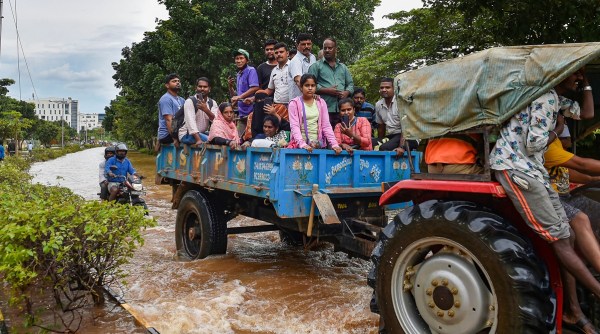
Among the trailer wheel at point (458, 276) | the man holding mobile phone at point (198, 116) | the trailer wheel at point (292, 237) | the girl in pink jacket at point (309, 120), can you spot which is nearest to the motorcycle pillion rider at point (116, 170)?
the man holding mobile phone at point (198, 116)

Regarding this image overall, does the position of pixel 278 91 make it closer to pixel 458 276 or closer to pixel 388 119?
pixel 388 119

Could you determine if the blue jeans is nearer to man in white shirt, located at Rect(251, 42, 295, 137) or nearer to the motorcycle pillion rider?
man in white shirt, located at Rect(251, 42, 295, 137)

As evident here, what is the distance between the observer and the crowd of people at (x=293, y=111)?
5.25 m

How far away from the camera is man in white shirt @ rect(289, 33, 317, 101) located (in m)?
6.12

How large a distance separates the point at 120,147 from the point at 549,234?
789cm

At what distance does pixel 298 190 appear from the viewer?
462 cm

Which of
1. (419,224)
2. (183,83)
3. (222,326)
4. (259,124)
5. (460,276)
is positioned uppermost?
(183,83)

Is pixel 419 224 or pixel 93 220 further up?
pixel 419 224

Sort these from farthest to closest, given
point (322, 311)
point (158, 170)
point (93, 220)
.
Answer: point (158, 170)
point (322, 311)
point (93, 220)

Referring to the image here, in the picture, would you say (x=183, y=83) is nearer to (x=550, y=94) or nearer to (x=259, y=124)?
(x=259, y=124)

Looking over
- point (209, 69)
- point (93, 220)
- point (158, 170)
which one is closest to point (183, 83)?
point (209, 69)

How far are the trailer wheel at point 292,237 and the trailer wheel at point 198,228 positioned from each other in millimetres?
871

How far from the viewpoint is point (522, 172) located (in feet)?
8.58

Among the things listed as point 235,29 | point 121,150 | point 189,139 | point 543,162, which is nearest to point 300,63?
point 189,139
